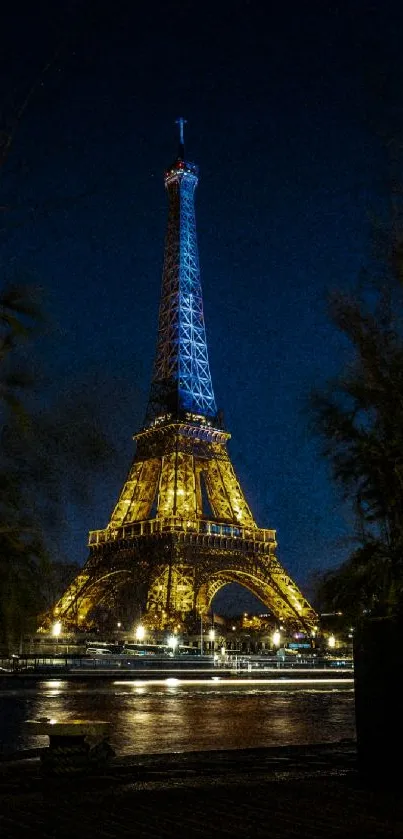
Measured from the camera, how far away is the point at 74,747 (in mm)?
8547

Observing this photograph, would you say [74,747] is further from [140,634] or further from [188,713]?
[140,634]

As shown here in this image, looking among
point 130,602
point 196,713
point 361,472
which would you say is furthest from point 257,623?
point 361,472

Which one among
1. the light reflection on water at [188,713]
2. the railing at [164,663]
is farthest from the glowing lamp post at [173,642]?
the light reflection on water at [188,713]

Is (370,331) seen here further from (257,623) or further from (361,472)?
(257,623)

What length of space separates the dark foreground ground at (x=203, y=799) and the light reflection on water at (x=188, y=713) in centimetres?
311

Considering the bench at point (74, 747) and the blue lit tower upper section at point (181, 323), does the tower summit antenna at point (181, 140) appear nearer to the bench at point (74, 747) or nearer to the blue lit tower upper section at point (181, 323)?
the blue lit tower upper section at point (181, 323)

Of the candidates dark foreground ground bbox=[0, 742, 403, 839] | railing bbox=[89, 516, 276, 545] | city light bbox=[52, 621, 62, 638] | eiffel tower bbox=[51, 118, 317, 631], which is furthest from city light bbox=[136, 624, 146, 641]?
dark foreground ground bbox=[0, 742, 403, 839]

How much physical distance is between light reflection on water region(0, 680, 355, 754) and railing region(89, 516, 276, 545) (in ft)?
99.4

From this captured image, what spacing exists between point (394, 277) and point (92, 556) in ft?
195

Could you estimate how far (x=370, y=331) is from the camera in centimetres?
915

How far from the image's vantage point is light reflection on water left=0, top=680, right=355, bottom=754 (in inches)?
504

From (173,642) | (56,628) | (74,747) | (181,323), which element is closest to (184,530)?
(56,628)

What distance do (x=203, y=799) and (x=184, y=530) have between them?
52281 mm

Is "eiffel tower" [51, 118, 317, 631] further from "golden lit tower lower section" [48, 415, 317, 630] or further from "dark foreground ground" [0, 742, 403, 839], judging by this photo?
"dark foreground ground" [0, 742, 403, 839]
